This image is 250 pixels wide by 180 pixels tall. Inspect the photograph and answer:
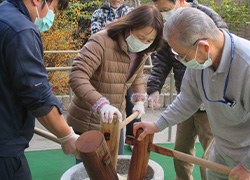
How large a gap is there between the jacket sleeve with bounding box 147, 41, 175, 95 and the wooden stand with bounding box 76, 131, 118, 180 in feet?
4.31

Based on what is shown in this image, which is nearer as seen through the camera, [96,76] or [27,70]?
[27,70]

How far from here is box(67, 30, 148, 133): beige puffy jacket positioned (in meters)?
1.99

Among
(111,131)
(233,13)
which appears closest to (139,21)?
(111,131)

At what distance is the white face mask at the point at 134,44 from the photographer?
86.7 inches

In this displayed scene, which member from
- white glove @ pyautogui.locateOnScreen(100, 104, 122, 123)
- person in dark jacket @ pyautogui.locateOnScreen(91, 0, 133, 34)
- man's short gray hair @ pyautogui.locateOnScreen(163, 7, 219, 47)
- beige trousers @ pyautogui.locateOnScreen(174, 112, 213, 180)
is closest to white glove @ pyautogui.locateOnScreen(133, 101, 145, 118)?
beige trousers @ pyautogui.locateOnScreen(174, 112, 213, 180)

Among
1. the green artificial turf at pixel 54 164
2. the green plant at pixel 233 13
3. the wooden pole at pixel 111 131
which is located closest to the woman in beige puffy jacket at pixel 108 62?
the wooden pole at pixel 111 131

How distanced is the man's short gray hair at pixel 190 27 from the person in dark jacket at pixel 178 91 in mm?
955

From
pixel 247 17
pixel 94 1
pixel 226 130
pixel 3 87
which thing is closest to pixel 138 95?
pixel 226 130

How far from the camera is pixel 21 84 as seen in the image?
51.4 inches

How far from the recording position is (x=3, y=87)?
1.34m

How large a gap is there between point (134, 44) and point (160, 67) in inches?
22.6

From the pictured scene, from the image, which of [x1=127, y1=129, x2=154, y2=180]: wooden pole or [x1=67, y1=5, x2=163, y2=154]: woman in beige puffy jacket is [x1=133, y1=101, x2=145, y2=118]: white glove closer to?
[x1=67, y1=5, x2=163, y2=154]: woman in beige puffy jacket

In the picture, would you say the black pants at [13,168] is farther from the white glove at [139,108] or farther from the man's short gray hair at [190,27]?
the white glove at [139,108]

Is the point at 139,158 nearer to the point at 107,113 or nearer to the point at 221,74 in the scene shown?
the point at 107,113
